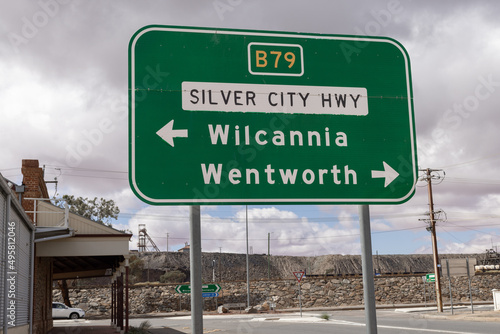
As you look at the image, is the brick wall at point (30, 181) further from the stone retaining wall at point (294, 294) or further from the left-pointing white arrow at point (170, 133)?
the stone retaining wall at point (294, 294)

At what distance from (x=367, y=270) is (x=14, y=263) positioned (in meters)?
12.4

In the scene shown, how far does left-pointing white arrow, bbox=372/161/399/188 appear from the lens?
12.5 ft

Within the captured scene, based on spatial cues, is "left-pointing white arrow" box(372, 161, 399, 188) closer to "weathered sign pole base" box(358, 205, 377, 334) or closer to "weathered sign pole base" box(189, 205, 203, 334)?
"weathered sign pole base" box(358, 205, 377, 334)

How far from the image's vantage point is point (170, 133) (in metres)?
3.57

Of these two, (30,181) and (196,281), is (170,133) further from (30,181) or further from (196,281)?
(30,181)

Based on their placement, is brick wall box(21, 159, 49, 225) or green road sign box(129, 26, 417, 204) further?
brick wall box(21, 159, 49, 225)

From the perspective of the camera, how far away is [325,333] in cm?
2142

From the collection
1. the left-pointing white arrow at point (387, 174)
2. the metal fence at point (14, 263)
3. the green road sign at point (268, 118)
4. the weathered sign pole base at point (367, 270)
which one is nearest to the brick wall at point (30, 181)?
the metal fence at point (14, 263)

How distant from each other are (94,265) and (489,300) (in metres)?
40.1

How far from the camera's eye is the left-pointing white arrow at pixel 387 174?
3.80m

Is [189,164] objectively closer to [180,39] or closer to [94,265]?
[180,39]

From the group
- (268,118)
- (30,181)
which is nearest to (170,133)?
(268,118)

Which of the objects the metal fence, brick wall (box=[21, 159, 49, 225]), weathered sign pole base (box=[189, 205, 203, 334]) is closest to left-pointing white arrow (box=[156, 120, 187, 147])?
weathered sign pole base (box=[189, 205, 203, 334])

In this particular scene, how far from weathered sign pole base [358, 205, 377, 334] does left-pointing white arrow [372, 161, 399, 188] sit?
0.26 m
